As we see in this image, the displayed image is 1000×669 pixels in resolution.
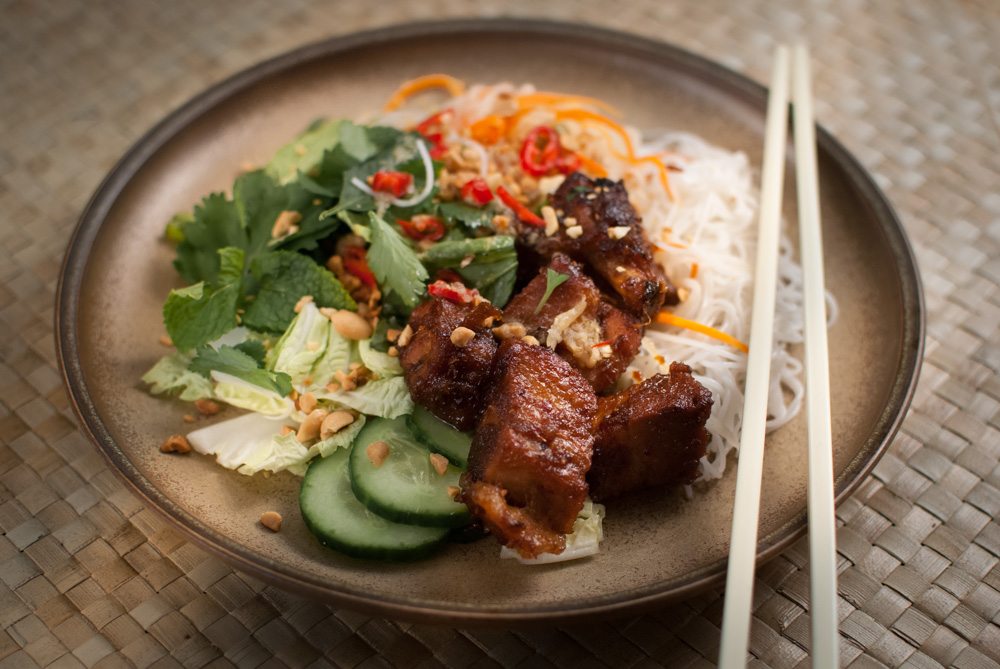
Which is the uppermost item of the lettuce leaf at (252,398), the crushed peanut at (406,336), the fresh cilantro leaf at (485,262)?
the fresh cilantro leaf at (485,262)

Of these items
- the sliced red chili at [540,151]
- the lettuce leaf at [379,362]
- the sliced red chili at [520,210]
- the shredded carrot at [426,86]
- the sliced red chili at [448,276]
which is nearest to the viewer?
the lettuce leaf at [379,362]

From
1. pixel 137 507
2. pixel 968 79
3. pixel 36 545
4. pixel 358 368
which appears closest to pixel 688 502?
pixel 358 368

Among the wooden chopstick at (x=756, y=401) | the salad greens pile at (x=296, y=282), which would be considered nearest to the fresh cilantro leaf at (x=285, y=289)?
the salad greens pile at (x=296, y=282)

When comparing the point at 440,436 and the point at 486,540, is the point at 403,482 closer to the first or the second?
the point at 440,436

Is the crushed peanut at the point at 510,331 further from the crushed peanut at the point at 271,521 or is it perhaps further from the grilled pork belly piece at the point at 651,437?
the crushed peanut at the point at 271,521

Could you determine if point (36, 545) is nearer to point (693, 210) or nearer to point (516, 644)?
point (516, 644)

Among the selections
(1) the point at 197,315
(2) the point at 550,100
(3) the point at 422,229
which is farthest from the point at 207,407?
(2) the point at 550,100
